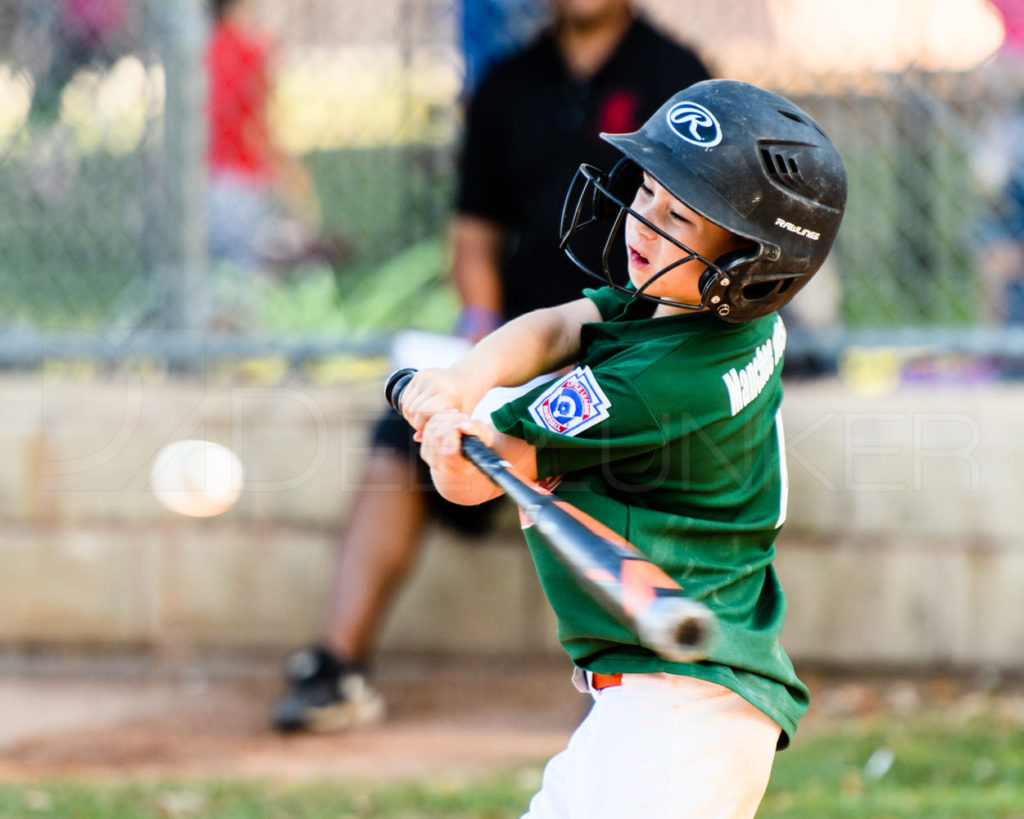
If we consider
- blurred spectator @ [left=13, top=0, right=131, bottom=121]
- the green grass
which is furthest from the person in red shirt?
the green grass

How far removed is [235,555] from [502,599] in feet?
3.01

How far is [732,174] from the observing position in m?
1.92

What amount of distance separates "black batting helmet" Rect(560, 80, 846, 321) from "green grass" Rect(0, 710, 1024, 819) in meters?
1.67

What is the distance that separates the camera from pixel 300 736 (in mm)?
3891

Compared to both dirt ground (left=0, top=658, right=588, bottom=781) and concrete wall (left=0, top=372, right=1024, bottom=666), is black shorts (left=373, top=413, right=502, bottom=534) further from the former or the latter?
dirt ground (left=0, top=658, right=588, bottom=781)

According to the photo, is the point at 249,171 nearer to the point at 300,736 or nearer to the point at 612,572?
the point at 300,736

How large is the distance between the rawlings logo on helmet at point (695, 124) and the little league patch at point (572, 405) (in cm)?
38

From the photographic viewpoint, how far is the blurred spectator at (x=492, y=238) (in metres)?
3.91

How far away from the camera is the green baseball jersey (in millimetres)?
1946

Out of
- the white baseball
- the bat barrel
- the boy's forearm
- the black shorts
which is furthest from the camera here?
the white baseball

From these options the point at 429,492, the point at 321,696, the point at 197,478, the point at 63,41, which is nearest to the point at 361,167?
the point at 63,41

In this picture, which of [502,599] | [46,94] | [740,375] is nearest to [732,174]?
[740,375]

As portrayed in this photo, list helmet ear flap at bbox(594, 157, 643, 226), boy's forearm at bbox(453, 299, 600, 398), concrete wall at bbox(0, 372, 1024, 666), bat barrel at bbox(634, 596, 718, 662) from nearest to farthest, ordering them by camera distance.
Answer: bat barrel at bbox(634, 596, 718, 662)
boy's forearm at bbox(453, 299, 600, 398)
helmet ear flap at bbox(594, 157, 643, 226)
concrete wall at bbox(0, 372, 1024, 666)

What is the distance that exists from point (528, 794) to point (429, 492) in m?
1.04
